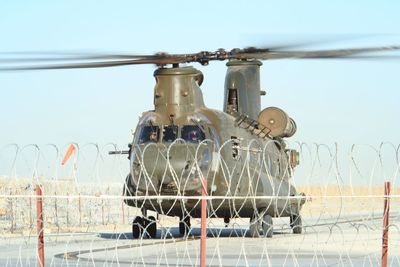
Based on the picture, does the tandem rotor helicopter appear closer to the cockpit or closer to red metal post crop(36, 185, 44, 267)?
the cockpit

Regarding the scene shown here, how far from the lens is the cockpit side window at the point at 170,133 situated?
2225 cm

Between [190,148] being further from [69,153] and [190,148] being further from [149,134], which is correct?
[69,153]

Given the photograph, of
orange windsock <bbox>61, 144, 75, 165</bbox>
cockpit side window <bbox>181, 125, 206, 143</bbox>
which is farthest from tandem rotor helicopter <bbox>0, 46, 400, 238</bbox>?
orange windsock <bbox>61, 144, 75, 165</bbox>

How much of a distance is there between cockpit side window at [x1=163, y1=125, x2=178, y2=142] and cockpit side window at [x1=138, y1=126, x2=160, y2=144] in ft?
0.58

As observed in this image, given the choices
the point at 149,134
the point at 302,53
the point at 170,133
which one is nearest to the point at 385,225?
the point at 302,53

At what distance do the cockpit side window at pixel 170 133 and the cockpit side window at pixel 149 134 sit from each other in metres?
0.18

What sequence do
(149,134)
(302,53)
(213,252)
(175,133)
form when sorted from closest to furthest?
1. (302,53)
2. (213,252)
3. (175,133)
4. (149,134)

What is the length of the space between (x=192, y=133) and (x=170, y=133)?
1.72 feet

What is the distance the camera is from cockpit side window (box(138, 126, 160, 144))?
22391 millimetres

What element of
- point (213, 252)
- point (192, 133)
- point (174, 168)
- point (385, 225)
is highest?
point (192, 133)

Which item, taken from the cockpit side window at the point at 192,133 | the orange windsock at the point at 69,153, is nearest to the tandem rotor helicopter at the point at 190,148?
the cockpit side window at the point at 192,133

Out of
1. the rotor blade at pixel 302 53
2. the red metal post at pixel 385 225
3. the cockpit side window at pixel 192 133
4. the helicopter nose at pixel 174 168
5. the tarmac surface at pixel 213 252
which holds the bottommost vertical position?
the tarmac surface at pixel 213 252

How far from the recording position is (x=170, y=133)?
22.3 metres

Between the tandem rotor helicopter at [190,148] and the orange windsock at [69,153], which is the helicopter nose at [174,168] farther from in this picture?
the orange windsock at [69,153]
